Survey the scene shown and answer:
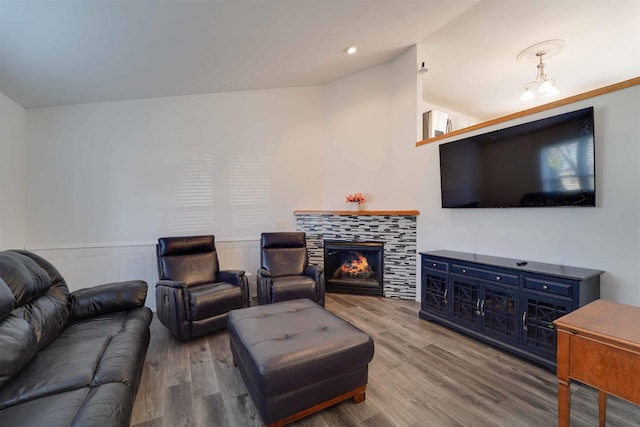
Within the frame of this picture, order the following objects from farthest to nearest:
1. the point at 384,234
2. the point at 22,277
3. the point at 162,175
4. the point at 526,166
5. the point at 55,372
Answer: the point at 384,234 → the point at 162,175 → the point at 526,166 → the point at 22,277 → the point at 55,372

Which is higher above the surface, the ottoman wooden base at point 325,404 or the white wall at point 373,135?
the white wall at point 373,135

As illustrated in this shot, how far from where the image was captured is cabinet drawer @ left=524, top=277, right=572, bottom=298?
76.3 inches

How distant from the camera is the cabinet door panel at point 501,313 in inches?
88.0

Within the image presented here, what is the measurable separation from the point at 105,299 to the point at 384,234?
3.19 meters

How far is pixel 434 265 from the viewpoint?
9.59ft

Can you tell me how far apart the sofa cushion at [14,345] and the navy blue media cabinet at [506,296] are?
3.17 meters

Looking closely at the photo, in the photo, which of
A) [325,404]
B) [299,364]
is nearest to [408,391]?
[325,404]

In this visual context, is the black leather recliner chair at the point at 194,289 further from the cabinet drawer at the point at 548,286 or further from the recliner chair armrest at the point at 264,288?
the cabinet drawer at the point at 548,286

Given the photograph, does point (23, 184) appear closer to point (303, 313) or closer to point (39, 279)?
point (39, 279)

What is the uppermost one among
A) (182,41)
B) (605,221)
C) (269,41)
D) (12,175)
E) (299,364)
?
(269,41)

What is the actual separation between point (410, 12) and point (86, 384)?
391cm

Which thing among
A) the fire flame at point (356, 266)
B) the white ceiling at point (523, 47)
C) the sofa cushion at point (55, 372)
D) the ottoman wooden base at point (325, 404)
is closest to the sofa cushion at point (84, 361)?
the sofa cushion at point (55, 372)

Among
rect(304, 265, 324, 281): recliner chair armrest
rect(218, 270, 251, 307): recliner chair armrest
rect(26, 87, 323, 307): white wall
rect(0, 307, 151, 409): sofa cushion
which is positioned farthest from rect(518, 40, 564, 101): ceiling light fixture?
rect(0, 307, 151, 409): sofa cushion

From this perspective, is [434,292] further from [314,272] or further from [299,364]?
[299,364]
